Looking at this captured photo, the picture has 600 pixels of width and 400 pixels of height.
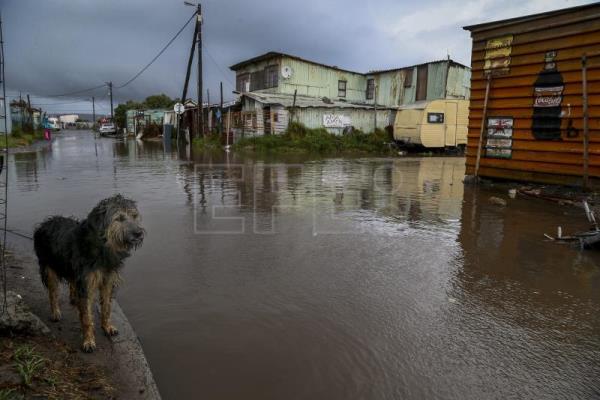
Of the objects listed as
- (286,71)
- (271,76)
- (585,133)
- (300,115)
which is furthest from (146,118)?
(585,133)

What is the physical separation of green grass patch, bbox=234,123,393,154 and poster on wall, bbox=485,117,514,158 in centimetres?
1523

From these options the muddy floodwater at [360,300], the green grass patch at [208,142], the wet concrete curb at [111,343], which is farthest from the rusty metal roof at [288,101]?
the wet concrete curb at [111,343]

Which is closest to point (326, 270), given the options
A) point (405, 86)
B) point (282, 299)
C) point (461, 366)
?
point (282, 299)

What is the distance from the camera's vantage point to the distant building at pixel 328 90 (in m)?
28.9

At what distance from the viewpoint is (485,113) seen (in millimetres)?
11172

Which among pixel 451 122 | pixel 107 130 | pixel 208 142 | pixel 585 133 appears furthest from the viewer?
pixel 107 130

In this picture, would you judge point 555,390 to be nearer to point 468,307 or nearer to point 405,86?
point 468,307

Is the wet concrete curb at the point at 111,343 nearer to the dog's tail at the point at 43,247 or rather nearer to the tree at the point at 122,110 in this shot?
the dog's tail at the point at 43,247

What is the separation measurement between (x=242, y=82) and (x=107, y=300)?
36173mm

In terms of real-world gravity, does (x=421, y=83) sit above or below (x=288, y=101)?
above

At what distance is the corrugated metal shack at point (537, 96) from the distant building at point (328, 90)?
17830 millimetres

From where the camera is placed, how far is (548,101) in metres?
9.82

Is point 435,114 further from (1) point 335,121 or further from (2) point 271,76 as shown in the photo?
(2) point 271,76

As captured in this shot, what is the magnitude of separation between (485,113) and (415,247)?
688 centimetres
